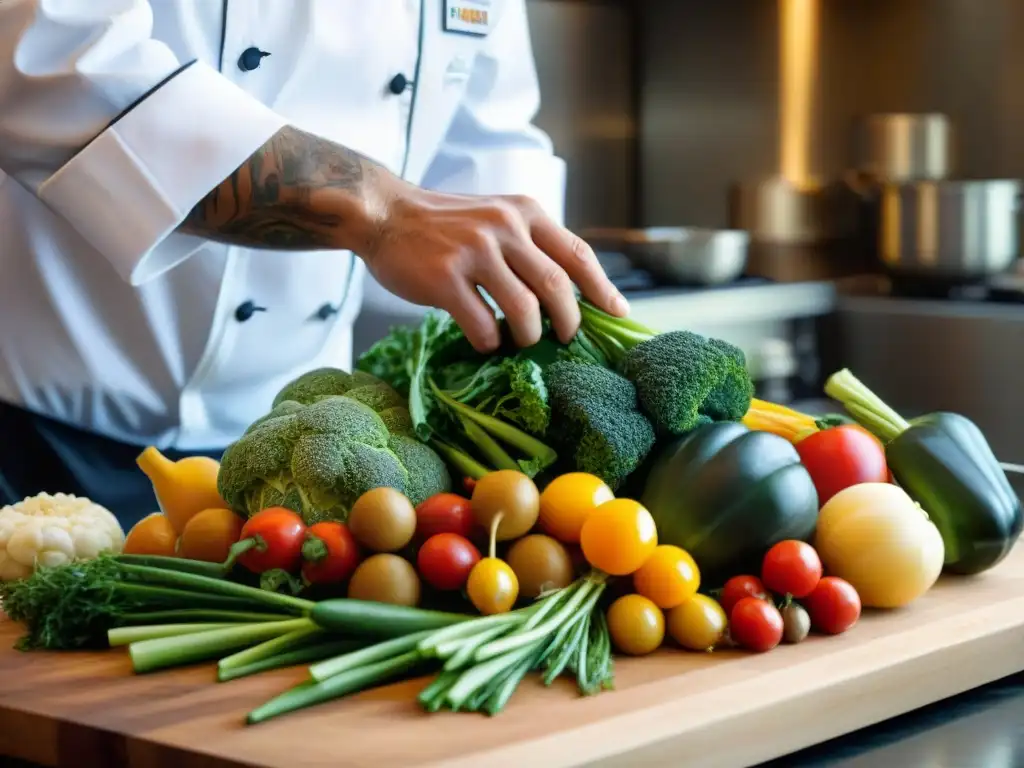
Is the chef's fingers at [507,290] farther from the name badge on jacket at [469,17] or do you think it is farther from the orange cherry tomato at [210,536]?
the name badge on jacket at [469,17]

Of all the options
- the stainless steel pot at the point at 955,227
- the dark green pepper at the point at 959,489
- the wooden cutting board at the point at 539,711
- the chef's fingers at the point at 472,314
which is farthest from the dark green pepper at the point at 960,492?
the stainless steel pot at the point at 955,227

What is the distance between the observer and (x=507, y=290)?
3.77 feet

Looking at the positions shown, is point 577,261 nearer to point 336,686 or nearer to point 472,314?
point 472,314

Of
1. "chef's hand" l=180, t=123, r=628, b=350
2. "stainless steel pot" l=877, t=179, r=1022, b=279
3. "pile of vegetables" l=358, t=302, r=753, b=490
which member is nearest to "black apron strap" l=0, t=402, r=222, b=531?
"chef's hand" l=180, t=123, r=628, b=350

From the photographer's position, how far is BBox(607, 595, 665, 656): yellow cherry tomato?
0.96 meters

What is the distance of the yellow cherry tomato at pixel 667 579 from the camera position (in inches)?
38.6

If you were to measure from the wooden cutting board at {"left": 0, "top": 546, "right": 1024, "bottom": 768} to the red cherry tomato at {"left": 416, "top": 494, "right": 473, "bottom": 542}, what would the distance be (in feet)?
0.50

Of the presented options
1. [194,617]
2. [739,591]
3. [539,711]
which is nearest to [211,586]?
[194,617]

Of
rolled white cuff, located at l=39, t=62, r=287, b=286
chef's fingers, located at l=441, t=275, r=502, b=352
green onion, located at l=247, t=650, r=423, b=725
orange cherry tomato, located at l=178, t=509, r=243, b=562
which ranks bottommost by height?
green onion, located at l=247, t=650, r=423, b=725

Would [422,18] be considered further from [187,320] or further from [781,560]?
[781,560]

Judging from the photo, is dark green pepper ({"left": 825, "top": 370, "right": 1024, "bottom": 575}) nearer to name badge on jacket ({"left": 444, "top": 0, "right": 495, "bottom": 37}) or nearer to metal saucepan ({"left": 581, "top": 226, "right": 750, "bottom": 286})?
name badge on jacket ({"left": 444, "top": 0, "right": 495, "bottom": 37})

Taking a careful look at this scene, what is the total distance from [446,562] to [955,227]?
6.72 ft

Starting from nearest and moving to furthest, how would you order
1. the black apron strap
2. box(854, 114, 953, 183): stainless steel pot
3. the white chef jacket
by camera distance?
the white chef jacket
the black apron strap
box(854, 114, 953, 183): stainless steel pot

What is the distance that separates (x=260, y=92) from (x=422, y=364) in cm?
53
